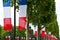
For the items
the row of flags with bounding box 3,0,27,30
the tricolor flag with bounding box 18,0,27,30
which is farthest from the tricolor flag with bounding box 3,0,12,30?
the tricolor flag with bounding box 18,0,27,30

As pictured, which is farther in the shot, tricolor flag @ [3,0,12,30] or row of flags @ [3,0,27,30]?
row of flags @ [3,0,27,30]

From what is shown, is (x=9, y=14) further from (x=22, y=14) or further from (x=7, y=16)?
(x=22, y=14)

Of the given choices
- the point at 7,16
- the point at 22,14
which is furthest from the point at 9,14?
the point at 22,14

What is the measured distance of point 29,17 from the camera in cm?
2397

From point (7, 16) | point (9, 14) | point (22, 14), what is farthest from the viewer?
point (22, 14)

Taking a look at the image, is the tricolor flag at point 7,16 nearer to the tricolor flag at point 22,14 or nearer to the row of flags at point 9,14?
the row of flags at point 9,14

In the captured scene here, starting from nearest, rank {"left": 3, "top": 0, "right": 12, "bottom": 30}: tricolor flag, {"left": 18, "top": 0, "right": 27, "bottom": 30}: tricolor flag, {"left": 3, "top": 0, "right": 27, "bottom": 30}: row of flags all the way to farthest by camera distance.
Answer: {"left": 3, "top": 0, "right": 12, "bottom": 30}: tricolor flag
{"left": 3, "top": 0, "right": 27, "bottom": 30}: row of flags
{"left": 18, "top": 0, "right": 27, "bottom": 30}: tricolor flag

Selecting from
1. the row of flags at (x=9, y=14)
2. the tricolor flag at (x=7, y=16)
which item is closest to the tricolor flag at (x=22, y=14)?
the row of flags at (x=9, y=14)

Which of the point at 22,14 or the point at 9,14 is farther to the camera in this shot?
the point at 22,14

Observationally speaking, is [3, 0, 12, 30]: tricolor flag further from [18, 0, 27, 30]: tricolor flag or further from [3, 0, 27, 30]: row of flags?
[18, 0, 27, 30]: tricolor flag

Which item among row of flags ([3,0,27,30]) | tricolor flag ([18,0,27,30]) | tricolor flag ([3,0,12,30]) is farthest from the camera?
tricolor flag ([18,0,27,30])

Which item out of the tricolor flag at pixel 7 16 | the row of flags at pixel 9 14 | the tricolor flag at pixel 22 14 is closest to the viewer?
the tricolor flag at pixel 7 16

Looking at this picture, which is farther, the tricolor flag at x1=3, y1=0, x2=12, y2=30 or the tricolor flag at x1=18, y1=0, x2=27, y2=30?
the tricolor flag at x1=18, y1=0, x2=27, y2=30

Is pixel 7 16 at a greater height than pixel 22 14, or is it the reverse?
pixel 22 14
